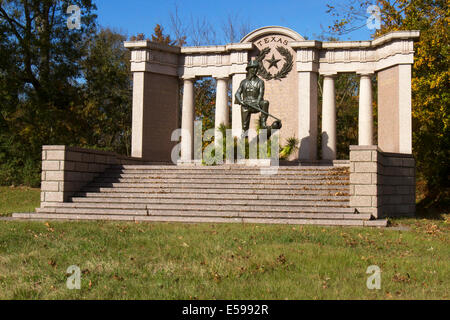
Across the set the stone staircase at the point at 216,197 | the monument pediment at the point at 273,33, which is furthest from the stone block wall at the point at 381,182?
the monument pediment at the point at 273,33

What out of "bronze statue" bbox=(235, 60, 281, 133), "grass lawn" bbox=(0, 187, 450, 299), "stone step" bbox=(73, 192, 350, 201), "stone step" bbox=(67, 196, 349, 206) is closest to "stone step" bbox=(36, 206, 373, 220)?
"stone step" bbox=(67, 196, 349, 206)

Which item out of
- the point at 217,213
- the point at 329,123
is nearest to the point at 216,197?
the point at 217,213

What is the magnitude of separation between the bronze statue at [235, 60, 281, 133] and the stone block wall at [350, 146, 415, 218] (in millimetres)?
5312

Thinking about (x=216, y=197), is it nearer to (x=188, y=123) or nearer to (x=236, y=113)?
(x=236, y=113)

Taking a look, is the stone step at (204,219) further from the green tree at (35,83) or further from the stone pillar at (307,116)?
the green tree at (35,83)

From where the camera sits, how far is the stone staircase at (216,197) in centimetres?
1235

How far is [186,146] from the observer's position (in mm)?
24297

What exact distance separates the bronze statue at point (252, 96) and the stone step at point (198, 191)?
4.88 metres

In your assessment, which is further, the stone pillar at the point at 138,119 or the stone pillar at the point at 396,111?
the stone pillar at the point at 138,119

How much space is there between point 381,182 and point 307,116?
952 centimetres

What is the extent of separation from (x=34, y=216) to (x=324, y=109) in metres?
15.2

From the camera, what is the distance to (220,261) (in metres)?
7.04
